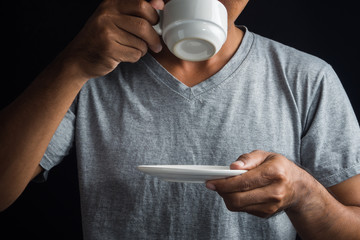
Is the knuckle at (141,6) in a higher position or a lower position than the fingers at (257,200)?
higher

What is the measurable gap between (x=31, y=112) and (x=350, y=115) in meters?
0.94

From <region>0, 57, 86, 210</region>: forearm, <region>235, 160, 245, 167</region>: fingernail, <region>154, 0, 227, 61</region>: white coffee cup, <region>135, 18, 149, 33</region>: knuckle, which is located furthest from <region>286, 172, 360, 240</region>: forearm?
<region>0, 57, 86, 210</region>: forearm

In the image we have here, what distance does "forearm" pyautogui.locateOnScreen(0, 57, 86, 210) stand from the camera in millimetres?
865

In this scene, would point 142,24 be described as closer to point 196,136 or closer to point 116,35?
point 116,35

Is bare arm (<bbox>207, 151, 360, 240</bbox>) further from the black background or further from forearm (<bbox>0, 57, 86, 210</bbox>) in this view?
the black background

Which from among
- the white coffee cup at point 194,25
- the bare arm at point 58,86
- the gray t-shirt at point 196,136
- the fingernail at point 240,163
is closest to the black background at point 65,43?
the gray t-shirt at point 196,136

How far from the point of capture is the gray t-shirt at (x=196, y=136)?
38.1 inches

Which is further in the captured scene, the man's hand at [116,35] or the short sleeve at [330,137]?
the short sleeve at [330,137]

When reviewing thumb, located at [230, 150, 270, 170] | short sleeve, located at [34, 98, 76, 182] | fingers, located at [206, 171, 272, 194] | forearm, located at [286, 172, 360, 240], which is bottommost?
forearm, located at [286, 172, 360, 240]

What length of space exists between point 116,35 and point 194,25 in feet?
0.70

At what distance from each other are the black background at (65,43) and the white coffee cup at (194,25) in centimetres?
80

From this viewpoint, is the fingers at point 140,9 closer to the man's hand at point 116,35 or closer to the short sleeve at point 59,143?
the man's hand at point 116,35

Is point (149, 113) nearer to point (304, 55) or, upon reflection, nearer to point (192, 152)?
point (192, 152)

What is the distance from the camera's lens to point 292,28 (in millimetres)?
1394
